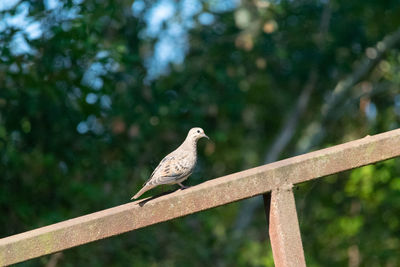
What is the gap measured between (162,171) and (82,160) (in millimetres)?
4194

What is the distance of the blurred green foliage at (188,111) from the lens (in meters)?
7.44

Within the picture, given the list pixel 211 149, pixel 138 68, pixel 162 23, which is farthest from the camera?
A: pixel 211 149

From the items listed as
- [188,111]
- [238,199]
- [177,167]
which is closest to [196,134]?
[177,167]

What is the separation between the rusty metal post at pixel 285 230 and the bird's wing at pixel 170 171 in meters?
1.40

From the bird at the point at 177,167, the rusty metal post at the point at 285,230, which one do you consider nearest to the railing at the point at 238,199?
the rusty metal post at the point at 285,230

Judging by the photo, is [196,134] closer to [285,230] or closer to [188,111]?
[285,230]

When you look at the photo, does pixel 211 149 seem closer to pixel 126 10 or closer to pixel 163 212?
pixel 126 10

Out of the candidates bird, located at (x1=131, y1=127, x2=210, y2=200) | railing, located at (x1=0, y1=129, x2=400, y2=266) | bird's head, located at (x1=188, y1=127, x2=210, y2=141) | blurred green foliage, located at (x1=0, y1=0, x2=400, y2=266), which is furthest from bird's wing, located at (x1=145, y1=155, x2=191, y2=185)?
blurred green foliage, located at (x1=0, y1=0, x2=400, y2=266)

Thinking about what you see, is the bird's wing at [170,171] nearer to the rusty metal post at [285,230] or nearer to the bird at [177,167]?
the bird at [177,167]

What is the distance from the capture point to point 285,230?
271 cm

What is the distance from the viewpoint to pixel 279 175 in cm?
275

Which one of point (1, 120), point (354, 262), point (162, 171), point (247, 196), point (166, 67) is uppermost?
point (247, 196)

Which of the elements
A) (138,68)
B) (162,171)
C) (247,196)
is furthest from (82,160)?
(247,196)

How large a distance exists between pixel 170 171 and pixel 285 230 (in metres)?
1.61
